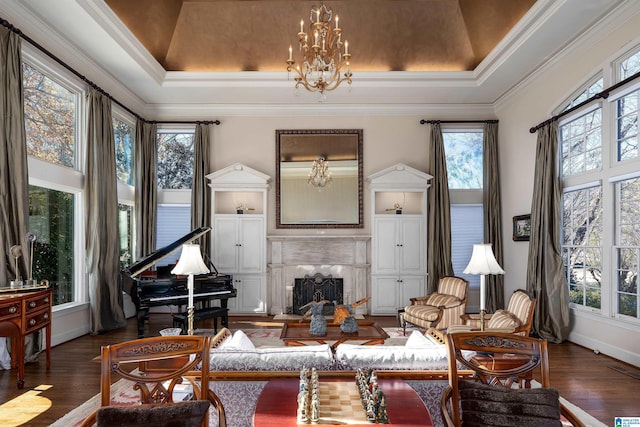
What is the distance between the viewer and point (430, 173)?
8344 mm

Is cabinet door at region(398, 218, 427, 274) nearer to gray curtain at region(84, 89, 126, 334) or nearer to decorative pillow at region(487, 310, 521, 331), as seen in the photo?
decorative pillow at region(487, 310, 521, 331)

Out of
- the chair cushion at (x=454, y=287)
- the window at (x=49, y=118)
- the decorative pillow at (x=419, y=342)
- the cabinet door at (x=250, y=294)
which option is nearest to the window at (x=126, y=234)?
the window at (x=49, y=118)

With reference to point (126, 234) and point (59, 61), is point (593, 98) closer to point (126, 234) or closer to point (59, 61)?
point (59, 61)

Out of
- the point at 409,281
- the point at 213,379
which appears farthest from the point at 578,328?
the point at 213,379

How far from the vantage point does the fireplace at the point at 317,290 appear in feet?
27.1

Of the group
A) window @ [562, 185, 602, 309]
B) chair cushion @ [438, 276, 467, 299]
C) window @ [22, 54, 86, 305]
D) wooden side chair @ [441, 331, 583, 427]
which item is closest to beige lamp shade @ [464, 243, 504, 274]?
wooden side chair @ [441, 331, 583, 427]

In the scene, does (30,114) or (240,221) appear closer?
(30,114)

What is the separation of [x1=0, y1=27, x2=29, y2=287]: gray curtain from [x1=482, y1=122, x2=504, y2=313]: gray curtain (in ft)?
24.5

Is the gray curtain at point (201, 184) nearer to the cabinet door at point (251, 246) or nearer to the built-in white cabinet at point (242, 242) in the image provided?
the built-in white cabinet at point (242, 242)

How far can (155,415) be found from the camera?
1.84 meters

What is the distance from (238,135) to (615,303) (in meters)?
6.89

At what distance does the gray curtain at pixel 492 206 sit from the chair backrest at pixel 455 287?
5.32ft

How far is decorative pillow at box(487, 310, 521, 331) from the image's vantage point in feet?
15.1

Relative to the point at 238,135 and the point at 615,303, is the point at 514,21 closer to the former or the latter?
the point at 615,303
